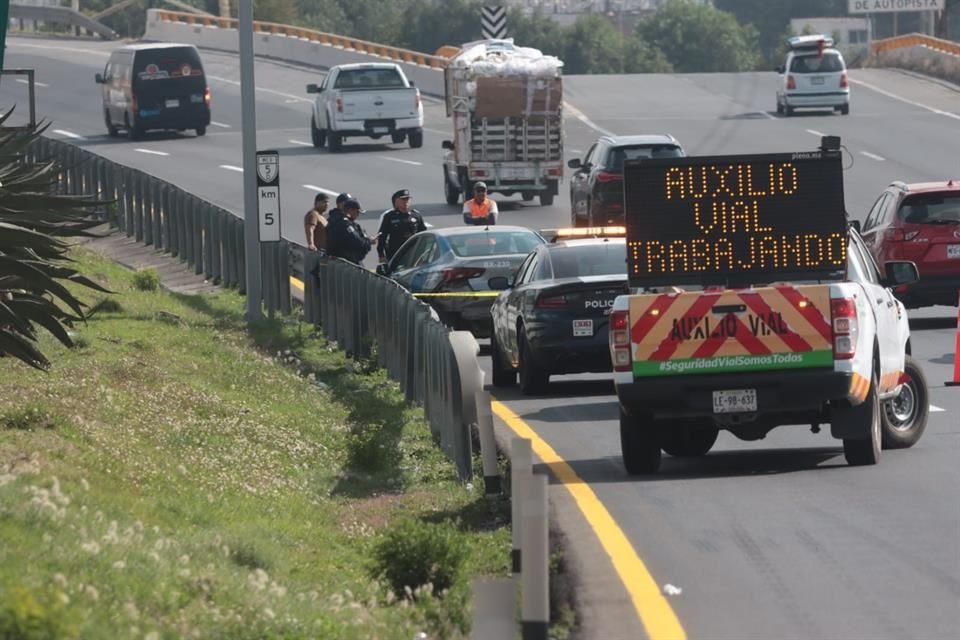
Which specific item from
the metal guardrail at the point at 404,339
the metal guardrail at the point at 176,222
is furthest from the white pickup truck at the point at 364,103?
the metal guardrail at the point at 404,339

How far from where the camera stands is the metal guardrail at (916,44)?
70.9 meters

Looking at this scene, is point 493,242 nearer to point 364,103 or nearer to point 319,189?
point 319,189

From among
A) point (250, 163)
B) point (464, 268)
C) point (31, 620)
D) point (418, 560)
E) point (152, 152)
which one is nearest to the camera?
point (31, 620)

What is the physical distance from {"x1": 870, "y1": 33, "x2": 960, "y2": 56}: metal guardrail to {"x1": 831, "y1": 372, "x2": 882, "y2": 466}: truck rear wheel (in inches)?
2208

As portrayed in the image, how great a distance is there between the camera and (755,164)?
1488 cm

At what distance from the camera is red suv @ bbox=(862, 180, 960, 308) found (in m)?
25.2

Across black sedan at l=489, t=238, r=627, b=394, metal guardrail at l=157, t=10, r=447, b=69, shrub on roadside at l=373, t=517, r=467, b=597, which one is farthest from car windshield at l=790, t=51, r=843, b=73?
shrub on roadside at l=373, t=517, r=467, b=597

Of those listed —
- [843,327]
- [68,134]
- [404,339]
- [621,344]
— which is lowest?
[68,134]

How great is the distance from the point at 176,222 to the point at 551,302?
51.9 ft

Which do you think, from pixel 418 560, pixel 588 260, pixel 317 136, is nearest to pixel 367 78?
pixel 317 136

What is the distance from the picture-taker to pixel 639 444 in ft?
48.0

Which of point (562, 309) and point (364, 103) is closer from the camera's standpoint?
point (562, 309)

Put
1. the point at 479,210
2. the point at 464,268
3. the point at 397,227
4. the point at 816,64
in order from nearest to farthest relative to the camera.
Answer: the point at 464,268, the point at 397,227, the point at 479,210, the point at 816,64

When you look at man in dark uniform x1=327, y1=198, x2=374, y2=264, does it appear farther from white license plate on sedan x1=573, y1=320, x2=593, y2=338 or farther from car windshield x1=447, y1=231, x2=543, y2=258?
white license plate on sedan x1=573, y1=320, x2=593, y2=338
